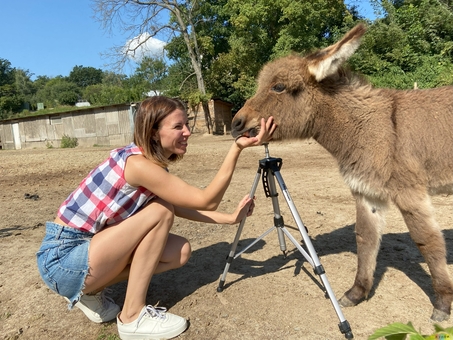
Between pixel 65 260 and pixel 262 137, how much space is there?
5.70 ft

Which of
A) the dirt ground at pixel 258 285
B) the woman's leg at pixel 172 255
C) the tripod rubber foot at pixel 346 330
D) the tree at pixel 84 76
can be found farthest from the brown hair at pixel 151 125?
the tree at pixel 84 76

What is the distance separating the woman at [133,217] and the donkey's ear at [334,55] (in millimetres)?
786

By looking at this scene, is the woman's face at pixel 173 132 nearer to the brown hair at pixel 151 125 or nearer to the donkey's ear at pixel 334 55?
A: the brown hair at pixel 151 125

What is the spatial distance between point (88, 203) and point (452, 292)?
2959mm

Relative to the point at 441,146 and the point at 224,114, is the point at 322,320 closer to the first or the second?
the point at 441,146

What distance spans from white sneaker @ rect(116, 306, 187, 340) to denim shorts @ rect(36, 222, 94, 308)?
1.43 feet

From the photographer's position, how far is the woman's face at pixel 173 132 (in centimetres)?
264

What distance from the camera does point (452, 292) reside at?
9.22 feet

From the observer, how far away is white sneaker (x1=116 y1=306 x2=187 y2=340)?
2.57 metres

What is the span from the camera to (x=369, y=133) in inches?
117

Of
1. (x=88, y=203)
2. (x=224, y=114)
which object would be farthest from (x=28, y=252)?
(x=224, y=114)

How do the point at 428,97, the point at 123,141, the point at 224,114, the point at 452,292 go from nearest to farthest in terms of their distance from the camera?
1. the point at 452,292
2. the point at 428,97
3. the point at 123,141
4. the point at 224,114

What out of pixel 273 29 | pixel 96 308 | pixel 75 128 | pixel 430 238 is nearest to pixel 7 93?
pixel 75 128

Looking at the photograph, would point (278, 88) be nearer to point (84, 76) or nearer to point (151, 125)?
point (151, 125)
